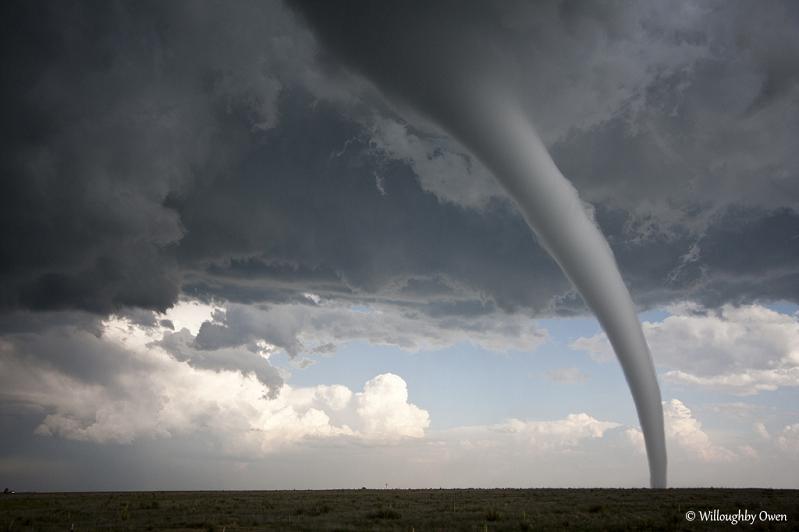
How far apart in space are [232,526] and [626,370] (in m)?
35.0

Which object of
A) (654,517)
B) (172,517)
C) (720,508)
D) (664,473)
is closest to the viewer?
(654,517)

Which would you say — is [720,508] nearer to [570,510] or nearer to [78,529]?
[570,510]

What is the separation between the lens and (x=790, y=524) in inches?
1059

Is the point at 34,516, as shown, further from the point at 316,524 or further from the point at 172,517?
the point at 316,524

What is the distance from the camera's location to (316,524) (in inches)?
1094

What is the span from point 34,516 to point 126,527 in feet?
33.4

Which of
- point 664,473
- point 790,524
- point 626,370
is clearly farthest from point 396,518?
point 664,473

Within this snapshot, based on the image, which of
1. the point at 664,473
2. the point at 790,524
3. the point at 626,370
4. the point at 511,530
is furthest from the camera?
the point at 664,473

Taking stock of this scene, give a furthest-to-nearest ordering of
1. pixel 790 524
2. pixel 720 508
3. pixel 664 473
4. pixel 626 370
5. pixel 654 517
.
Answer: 1. pixel 664 473
2. pixel 626 370
3. pixel 720 508
4. pixel 654 517
5. pixel 790 524

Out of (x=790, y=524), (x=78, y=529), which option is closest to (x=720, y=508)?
(x=790, y=524)

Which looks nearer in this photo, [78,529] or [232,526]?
[78,529]

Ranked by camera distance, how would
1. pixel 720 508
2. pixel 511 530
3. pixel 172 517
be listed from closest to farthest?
pixel 511 530 → pixel 172 517 → pixel 720 508

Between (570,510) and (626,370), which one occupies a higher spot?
(626,370)

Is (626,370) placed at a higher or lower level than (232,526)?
higher
